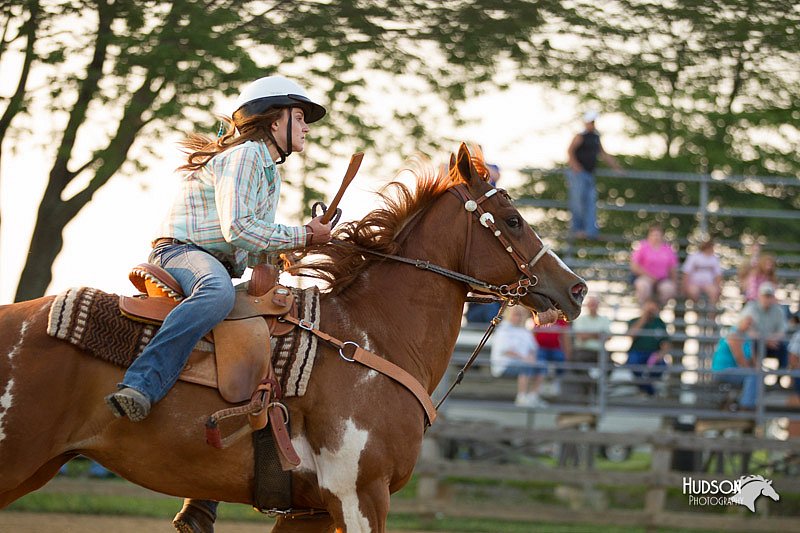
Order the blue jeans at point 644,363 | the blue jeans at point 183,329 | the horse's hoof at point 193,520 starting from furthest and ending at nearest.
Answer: the blue jeans at point 644,363 < the horse's hoof at point 193,520 < the blue jeans at point 183,329

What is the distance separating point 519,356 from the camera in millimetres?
14914

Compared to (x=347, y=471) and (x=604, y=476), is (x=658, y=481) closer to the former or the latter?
(x=604, y=476)

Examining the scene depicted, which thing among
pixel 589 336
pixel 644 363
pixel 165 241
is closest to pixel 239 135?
pixel 165 241

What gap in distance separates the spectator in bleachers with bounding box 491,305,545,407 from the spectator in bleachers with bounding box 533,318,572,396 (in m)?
0.31

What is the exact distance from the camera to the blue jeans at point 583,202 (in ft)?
55.9

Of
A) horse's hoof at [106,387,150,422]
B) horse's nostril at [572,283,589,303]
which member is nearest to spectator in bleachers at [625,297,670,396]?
horse's nostril at [572,283,589,303]

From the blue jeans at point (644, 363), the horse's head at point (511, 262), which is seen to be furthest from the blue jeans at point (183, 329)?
the blue jeans at point (644, 363)

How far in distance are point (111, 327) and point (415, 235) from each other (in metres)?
1.78

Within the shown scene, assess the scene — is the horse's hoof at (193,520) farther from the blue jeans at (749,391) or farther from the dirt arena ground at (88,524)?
the blue jeans at (749,391)

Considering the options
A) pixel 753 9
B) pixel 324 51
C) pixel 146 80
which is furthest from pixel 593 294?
pixel 146 80

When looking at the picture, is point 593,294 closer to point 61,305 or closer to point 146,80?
point 146,80

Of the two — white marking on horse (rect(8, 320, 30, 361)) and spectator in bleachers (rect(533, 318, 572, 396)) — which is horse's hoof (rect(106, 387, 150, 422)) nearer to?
white marking on horse (rect(8, 320, 30, 361))

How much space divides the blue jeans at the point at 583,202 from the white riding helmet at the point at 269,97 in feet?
37.4

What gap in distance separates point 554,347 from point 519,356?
3.01 ft
